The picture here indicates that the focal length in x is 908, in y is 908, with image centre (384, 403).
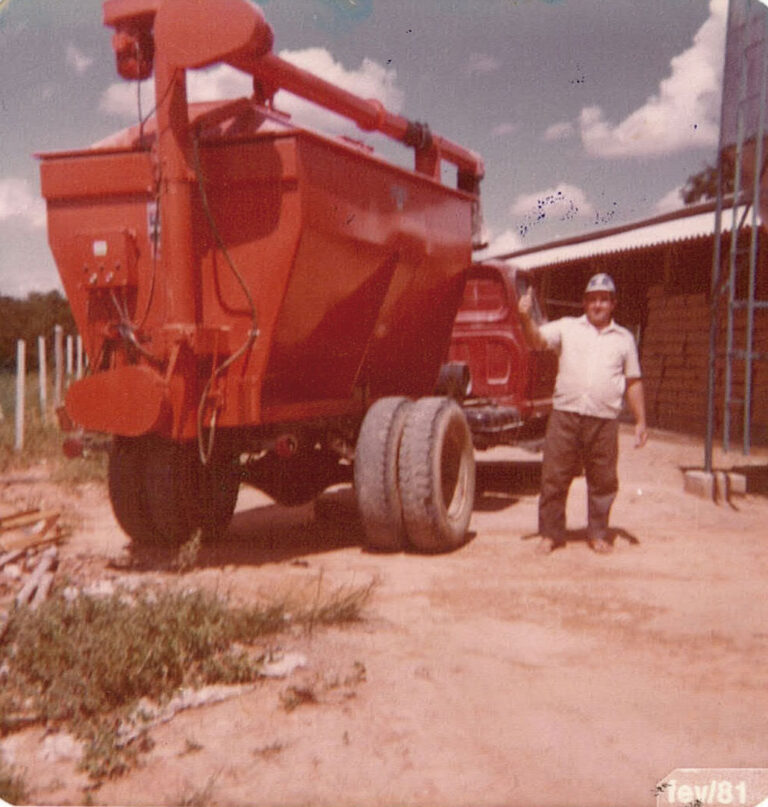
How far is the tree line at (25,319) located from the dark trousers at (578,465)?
14.3 metres

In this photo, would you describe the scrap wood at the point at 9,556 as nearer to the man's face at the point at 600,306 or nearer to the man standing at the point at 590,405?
the man standing at the point at 590,405

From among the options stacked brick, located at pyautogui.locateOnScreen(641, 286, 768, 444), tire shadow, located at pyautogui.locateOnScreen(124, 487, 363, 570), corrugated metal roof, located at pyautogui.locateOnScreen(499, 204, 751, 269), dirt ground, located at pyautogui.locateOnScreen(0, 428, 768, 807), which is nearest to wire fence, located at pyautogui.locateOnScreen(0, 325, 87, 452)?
tire shadow, located at pyautogui.locateOnScreen(124, 487, 363, 570)

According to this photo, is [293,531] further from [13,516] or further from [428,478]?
[13,516]

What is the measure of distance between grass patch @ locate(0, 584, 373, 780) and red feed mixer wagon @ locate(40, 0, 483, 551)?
113cm

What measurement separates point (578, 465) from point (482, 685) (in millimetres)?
2457

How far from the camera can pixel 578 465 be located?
18.6 feet

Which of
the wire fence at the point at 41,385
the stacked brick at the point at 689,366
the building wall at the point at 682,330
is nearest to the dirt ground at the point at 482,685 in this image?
the wire fence at the point at 41,385

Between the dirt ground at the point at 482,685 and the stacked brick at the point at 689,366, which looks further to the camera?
the stacked brick at the point at 689,366

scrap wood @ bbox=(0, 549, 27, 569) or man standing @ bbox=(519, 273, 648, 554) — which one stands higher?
man standing @ bbox=(519, 273, 648, 554)

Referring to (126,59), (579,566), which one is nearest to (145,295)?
(126,59)

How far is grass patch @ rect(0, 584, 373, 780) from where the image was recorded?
3.03m

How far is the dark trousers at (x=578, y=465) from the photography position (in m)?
5.57

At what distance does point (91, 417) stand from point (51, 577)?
32.8 inches
